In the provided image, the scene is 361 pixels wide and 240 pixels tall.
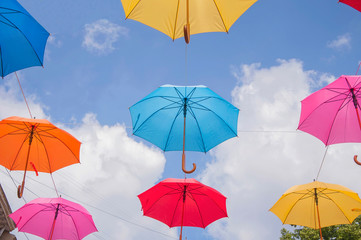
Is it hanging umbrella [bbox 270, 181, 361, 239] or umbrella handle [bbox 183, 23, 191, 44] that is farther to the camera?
hanging umbrella [bbox 270, 181, 361, 239]

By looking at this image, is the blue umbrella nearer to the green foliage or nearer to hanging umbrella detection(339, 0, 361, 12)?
hanging umbrella detection(339, 0, 361, 12)

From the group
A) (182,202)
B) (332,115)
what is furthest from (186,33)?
(182,202)

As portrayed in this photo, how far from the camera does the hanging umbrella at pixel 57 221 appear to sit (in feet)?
27.0

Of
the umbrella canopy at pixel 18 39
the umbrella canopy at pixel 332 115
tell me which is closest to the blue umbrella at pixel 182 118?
the umbrella canopy at pixel 332 115

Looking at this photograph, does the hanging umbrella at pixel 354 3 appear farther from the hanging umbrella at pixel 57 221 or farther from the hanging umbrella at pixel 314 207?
the hanging umbrella at pixel 57 221

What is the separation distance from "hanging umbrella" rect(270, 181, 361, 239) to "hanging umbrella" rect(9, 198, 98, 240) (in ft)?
16.2

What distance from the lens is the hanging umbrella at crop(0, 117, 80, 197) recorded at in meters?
6.93

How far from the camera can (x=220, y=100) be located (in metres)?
7.03

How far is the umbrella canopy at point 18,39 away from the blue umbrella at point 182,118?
7.66ft

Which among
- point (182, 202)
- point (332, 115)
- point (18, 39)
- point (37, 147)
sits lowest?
point (182, 202)

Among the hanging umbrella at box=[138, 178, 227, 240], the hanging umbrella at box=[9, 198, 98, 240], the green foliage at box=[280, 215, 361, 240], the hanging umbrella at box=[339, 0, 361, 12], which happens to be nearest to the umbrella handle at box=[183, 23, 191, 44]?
the hanging umbrella at box=[339, 0, 361, 12]

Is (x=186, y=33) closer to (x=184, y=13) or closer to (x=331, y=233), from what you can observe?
(x=184, y=13)

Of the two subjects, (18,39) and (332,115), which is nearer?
(18,39)

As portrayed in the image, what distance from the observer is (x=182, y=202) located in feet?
26.3
